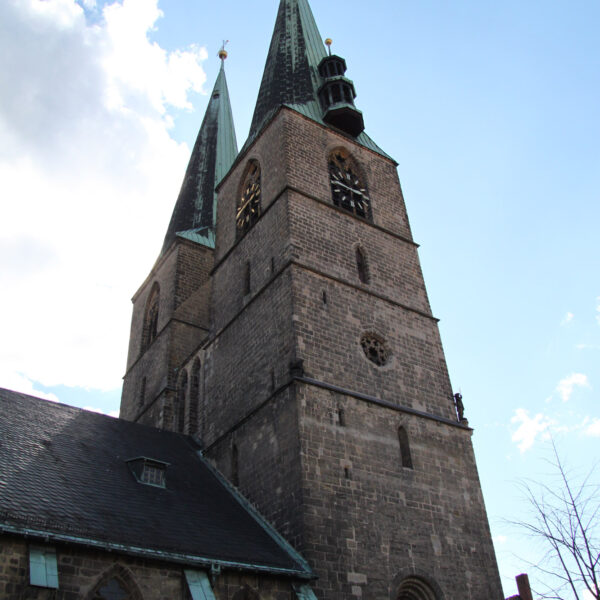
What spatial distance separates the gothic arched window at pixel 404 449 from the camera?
551 inches

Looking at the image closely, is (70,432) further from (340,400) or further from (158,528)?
(340,400)

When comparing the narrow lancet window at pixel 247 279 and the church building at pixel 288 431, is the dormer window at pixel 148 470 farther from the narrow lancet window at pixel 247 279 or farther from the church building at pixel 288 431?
the narrow lancet window at pixel 247 279

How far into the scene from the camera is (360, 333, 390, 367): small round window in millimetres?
15328

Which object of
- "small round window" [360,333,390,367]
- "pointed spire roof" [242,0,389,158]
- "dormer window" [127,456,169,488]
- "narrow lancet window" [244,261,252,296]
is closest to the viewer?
"dormer window" [127,456,169,488]

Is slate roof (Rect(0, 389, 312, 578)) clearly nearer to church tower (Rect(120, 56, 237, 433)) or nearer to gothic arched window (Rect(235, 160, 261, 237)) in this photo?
church tower (Rect(120, 56, 237, 433))

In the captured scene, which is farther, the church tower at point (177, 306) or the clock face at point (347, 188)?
the church tower at point (177, 306)

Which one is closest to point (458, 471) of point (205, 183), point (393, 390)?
point (393, 390)

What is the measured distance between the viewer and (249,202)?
19375mm

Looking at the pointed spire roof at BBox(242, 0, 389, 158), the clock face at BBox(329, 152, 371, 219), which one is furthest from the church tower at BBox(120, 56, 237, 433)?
the clock face at BBox(329, 152, 371, 219)

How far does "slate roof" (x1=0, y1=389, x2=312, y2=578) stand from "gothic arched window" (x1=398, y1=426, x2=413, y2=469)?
3414 mm

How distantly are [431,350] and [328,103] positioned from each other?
9195mm

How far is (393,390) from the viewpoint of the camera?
49.4 feet

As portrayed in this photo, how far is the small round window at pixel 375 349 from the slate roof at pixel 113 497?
14.7ft

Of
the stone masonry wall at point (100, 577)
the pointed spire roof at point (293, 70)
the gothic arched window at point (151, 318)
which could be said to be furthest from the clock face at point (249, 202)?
the stone masonry wall at point (100, 577)
